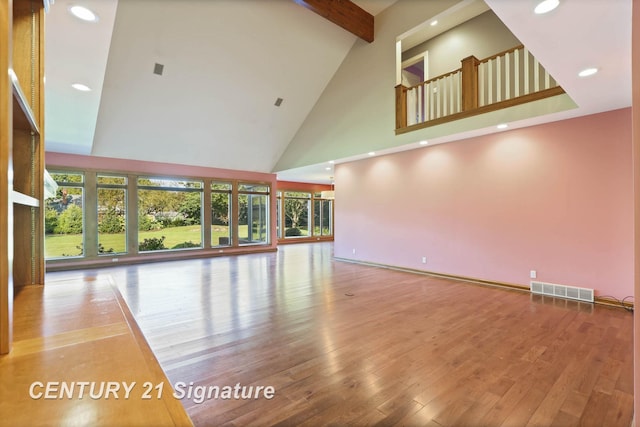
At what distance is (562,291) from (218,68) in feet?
25.4

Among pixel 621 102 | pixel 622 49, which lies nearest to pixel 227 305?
pixel 622 49

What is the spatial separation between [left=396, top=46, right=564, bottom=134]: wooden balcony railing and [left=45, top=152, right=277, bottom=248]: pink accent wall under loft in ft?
18.6

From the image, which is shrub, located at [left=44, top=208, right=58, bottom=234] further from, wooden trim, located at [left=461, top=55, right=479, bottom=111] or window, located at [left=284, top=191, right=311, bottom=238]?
wooden trim, located at [left=461, top=55, right=479, bottom=111]

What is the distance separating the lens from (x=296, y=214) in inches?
537

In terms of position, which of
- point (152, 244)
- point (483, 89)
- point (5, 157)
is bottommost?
point (152, 244)

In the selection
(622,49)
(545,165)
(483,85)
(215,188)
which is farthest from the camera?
(215,188)

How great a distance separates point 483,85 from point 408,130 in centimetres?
150

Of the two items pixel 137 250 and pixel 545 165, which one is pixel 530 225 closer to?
pixel 545 165

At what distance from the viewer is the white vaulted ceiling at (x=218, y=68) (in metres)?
2.60

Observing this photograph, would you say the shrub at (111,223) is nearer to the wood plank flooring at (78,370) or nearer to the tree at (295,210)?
the tree at (295,210)

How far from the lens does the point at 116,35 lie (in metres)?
5.09

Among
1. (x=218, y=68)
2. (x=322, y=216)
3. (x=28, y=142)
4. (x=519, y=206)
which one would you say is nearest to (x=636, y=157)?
(x=28, y=142)

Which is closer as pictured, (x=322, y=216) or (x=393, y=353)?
(x=393, y=353)

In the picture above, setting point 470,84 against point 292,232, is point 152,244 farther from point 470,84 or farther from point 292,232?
point 470,84
